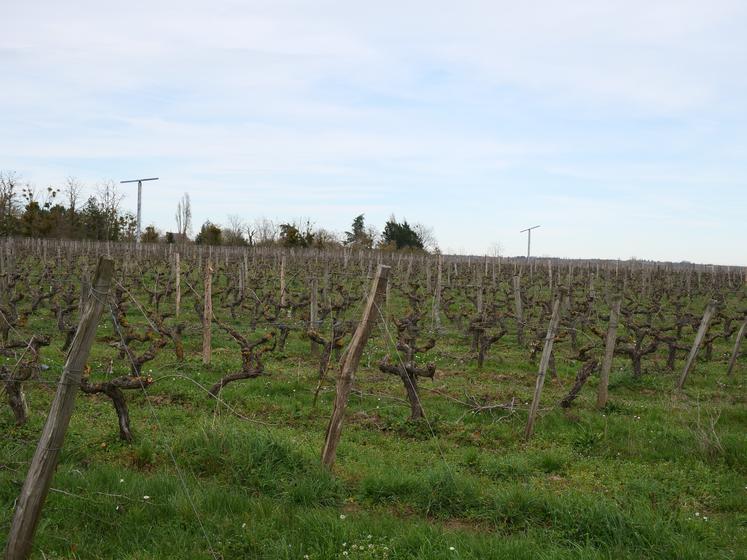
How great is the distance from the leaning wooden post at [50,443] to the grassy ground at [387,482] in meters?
0.32

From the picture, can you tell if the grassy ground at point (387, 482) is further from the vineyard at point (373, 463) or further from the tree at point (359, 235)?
the tree at point (359, 235)

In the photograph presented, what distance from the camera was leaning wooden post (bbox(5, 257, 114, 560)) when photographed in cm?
373

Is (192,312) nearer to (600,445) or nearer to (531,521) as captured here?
(600,445)

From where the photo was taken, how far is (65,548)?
4094 mm

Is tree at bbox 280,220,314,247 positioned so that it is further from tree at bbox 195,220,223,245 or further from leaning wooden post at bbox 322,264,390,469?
leaning wooden post at bbox 322,264,390,469

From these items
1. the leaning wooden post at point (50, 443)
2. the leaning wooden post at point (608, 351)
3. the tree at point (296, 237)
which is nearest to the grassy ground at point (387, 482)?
the leaning wooden post at point (608, 351)

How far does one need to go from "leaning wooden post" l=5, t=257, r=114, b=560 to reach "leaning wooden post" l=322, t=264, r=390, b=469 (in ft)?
6.70

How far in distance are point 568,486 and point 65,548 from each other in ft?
13.5

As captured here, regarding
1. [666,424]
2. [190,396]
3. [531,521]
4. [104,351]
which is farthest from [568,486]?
[104,351]

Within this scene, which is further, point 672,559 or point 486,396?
point 486,396

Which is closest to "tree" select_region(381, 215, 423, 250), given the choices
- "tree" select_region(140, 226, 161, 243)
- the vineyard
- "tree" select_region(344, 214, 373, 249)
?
"tree" select_region(344, 214, 373, 249)

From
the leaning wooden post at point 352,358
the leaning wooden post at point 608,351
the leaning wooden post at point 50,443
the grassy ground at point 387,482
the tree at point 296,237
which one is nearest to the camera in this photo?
the leaning wooden post at point 50,443

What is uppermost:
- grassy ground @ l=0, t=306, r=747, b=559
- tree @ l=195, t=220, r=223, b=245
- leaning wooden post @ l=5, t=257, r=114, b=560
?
tree @ l=195, t=220, r=223, b=245

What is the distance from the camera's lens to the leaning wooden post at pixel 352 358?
5066 millimetres
